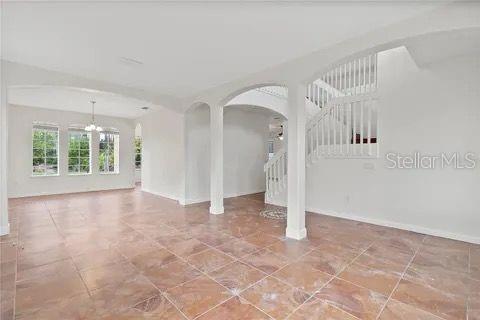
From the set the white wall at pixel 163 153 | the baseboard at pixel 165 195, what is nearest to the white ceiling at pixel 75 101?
→ the white wall at pixel 163 153

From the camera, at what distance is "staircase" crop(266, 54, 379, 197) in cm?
475

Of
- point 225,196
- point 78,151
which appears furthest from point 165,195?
point 78,151

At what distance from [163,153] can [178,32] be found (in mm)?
5318

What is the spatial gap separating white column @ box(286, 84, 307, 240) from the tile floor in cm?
31

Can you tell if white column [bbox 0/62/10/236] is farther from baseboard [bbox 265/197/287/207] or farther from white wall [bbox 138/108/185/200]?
baseboard [bbox 265/197/287/207]

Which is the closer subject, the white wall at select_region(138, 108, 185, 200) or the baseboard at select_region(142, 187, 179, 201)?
the white wall at select_region(138, 108, 185, 200)

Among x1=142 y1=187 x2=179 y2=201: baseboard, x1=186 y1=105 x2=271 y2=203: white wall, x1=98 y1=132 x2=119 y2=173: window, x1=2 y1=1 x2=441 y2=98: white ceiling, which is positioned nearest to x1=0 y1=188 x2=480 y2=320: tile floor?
x1=186 y1=105 x2=271 y2=203: white wall

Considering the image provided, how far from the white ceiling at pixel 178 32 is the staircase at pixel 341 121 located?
5.12ft

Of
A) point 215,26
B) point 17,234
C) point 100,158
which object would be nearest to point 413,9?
point 215,26

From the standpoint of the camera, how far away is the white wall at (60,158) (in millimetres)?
7180

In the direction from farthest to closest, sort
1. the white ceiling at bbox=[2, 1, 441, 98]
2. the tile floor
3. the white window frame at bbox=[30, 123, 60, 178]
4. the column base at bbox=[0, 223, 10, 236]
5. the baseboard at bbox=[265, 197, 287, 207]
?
the white window frame at bbox=[30, 123, 60, 178] < the baseboard at bbox=[265, 197, 287, 207] < the column base at bbox=[0, 223, 10, 236] < the white ceiling at bbox=[2, 1, 441, 98] < the tile floor

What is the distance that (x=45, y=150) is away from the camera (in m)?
7.81

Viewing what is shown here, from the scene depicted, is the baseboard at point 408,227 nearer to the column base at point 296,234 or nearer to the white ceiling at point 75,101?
the column base at point 296,234

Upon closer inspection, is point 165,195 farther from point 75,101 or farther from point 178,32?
point 178,32
